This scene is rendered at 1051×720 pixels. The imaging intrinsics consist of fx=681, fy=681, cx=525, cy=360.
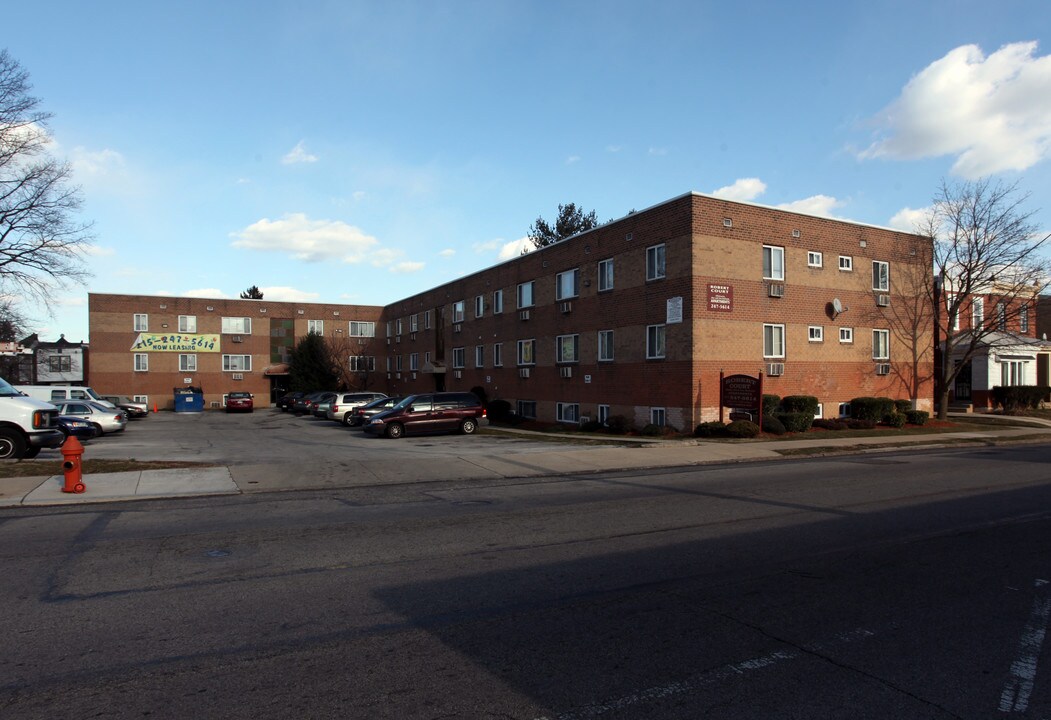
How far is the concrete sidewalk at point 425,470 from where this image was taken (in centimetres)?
1147

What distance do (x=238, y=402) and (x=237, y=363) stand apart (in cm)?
913

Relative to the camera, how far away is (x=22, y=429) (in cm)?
1505

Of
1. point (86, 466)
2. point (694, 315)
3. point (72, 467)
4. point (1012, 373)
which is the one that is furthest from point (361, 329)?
point (72, 467)

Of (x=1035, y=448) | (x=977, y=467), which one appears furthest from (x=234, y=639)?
(x=1035, y=448)

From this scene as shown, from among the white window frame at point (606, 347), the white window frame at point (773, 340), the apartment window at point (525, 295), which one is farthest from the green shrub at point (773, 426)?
the apartment window at point (525, 295)

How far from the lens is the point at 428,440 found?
2353 centimetres

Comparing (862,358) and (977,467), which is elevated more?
(862,358)

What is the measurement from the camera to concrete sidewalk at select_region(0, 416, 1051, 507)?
37.6 feet

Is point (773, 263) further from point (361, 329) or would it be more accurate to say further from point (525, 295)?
point (361, 329)

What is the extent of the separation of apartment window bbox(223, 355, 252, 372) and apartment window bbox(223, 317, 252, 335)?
200 centimetres

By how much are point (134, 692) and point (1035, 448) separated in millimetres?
23175

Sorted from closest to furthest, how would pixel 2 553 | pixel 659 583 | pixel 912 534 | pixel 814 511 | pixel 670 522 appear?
pixel 659 583 → pixel 2 553 → pixel 912 534 → pixel 670 522 → pixel 814 511

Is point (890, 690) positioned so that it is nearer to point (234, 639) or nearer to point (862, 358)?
point (234, 639)

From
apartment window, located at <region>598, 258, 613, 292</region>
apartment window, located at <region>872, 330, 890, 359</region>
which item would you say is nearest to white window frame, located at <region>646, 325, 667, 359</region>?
apartment window, located at <region>598, 258, 613, 292</region>
